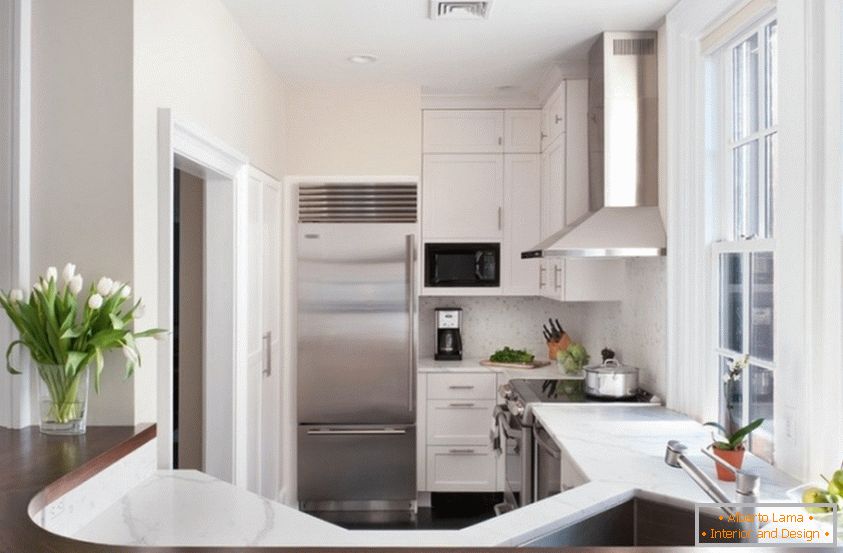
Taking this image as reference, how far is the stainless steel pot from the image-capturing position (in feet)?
11.1

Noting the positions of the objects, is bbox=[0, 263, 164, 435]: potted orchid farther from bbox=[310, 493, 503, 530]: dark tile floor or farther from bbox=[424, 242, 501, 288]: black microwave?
bbox=[424, 242, 501, 288]: black microwave

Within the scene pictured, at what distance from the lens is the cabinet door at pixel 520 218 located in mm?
4750

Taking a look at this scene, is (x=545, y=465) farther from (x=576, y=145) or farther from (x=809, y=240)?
(x=576, y=145)

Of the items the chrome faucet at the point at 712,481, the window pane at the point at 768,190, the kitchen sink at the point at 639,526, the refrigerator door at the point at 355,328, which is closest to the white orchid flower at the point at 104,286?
the kitchen sink at the point at 639,526

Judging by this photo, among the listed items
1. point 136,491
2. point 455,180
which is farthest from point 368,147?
point 136,491

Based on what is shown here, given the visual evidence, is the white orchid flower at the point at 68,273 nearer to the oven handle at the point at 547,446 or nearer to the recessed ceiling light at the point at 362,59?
the oven handle at the point at 547,446

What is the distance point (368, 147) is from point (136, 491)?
9.70ft

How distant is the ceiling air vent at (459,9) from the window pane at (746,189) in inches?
47.6

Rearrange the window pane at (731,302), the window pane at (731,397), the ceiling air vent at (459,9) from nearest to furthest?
the window pane at (731,397), the window pane at (731,302), the ceiling air vent at (459,9)

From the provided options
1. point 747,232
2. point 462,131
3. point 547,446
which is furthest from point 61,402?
point 462,131

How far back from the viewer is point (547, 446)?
303 cm

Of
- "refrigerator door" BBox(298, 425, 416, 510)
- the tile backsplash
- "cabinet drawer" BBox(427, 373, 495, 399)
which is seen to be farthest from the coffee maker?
"refrigerator door" BBox(298, 425, 416, 510)

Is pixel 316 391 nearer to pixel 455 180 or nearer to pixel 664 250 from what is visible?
pixel 455 180

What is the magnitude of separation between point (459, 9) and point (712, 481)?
7.59 ft
